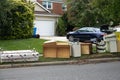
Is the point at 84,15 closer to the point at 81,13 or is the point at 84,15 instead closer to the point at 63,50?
the point at 81,13

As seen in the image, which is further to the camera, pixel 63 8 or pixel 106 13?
pixel 63 8

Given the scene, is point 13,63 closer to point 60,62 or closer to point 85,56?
point 60,62

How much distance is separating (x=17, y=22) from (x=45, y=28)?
17.4m

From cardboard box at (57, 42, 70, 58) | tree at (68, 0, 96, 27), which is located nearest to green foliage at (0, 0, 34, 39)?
cardboard box at (57, 42, 70, 58)

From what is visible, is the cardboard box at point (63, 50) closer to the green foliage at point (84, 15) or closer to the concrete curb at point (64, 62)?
the concrete curb at point (64, 62)

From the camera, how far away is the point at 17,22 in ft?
96.7

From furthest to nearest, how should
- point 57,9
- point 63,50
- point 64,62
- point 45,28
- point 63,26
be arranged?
point 57,9, point 63,26, point 45,28, point 63,50, point 64,62

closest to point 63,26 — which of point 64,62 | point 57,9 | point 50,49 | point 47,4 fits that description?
point 57,9

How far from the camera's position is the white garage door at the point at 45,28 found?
45906mm

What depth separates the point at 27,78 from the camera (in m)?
12.5

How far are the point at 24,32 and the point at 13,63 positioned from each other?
41.1ft

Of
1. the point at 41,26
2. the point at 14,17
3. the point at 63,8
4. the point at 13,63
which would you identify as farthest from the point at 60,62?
the point at 63,8

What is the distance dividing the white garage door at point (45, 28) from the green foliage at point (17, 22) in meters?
15.2

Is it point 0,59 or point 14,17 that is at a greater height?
point 14,17
